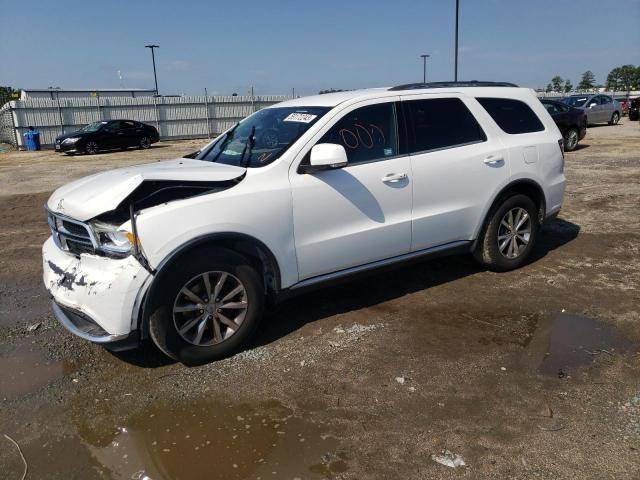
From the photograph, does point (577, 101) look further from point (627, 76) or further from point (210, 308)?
point (627, 76)

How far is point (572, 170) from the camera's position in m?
12.5

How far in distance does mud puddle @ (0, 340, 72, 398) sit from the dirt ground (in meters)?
0.01

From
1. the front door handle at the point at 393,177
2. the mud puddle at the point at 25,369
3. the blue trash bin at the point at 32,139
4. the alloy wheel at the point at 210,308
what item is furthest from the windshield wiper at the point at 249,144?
the blue trash bin at the point at 32,139

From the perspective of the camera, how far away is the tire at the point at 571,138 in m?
16.2

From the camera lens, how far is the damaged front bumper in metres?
3.40

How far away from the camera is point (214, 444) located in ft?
9.77

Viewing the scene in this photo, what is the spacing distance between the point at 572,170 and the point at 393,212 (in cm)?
965

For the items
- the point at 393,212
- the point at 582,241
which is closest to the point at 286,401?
the point at 393,212

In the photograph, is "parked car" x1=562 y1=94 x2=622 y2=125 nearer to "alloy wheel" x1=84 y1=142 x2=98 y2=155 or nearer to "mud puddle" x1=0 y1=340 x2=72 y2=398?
"alloy wheel" x1=84 y1=142 x2=98 y2=155

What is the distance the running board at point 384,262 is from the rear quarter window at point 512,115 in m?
1.25

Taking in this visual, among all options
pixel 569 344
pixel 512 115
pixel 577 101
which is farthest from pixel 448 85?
pixel 577 101

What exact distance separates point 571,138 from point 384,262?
14.1 meters

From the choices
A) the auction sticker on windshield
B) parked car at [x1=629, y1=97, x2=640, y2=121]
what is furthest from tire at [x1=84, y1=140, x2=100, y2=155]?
parked car at [x1=629, y1=97, x2=640, y2=121]

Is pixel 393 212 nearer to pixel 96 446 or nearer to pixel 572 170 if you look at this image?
pixel 96 446
